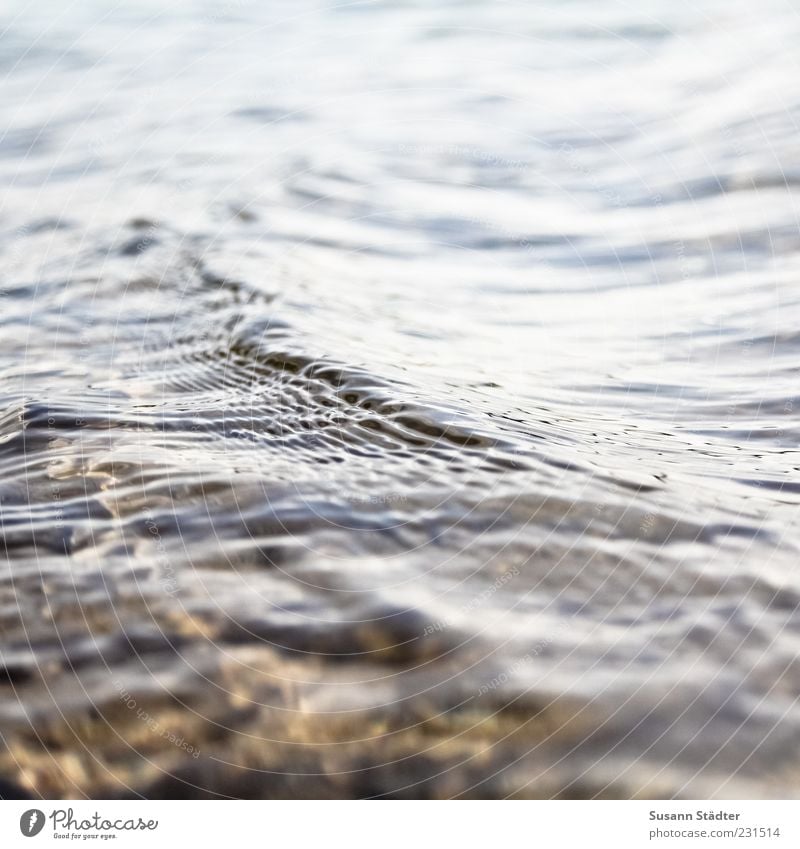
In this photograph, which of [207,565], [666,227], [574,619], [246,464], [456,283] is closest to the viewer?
[574,619]

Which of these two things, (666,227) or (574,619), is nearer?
(574,619)

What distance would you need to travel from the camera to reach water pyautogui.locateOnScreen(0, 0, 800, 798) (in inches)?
72.7

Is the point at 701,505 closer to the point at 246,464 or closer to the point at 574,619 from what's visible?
the point at 574,619

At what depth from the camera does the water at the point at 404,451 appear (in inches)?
72.7

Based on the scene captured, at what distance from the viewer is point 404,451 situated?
273 centimetres

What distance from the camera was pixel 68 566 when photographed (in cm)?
224

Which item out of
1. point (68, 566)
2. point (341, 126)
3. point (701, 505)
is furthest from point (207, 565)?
point (341, 126)

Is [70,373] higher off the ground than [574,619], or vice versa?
[70,373]

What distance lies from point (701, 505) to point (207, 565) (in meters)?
1.25

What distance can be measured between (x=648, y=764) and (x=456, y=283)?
9.01ft

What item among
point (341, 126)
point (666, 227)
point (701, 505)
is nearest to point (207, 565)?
point (701, 505)
